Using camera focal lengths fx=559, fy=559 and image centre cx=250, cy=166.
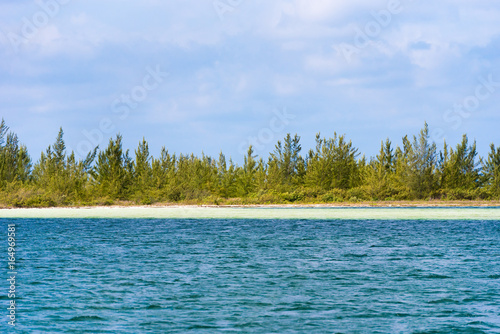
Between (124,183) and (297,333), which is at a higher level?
(124,183)

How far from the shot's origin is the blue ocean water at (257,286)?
1235 centimetres

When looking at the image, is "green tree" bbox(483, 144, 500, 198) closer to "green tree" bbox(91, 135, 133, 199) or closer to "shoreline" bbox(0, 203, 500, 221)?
"shoreline" bbox(0, 203, 500, 221)

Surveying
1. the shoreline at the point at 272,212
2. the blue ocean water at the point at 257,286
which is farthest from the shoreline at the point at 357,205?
the blue ocean water at the point at 257,286

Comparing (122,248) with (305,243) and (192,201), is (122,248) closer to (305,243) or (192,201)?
(305,243)

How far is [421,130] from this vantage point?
83188 mm

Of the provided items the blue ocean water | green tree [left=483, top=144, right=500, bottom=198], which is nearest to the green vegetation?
Result: green tree [left=483, top=144, right=500, bottom=198]

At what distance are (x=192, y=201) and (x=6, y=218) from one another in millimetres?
28660

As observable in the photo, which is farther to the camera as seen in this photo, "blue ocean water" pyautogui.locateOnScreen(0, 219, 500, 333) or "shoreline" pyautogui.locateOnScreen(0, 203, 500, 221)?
"shoreline" pyautogui.locateOnScreen(0, 203, 500, 221)

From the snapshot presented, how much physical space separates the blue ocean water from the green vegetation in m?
49.3

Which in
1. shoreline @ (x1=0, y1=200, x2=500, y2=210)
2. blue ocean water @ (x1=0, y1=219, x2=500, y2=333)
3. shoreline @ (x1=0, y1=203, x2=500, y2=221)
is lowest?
A: blue ocean water @ (x1=0, y1=219, x2=500, y2=333)

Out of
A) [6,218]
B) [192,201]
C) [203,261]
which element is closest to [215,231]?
[203,261]

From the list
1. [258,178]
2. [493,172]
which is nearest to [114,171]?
[258,178]

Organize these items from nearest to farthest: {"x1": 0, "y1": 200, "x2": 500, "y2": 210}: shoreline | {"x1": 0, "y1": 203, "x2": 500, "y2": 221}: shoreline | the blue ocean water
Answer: the blue ocean water < {"x1": 0, "y1": 203, "x2": 500, "y2": 221}: shoreline < {"x1": 0, "y1": 200, "x2": 500, "y2": 210}: shoreline

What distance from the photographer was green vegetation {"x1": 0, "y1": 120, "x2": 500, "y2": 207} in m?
79.4
